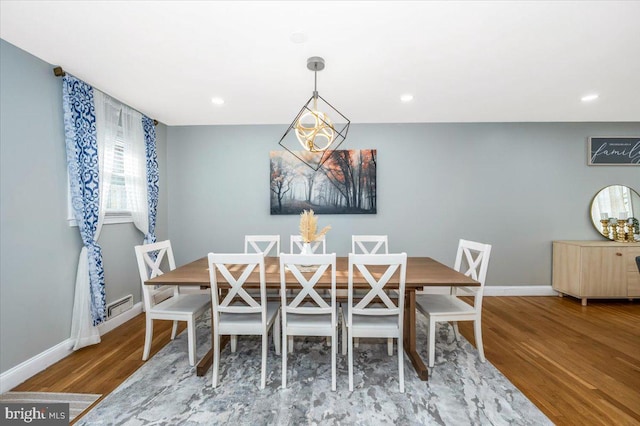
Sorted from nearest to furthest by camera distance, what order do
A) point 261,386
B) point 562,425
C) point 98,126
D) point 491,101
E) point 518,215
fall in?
1. point 562,425
2. point 261,386
3. point 98,126
4. point 491,101
5. point 518,215

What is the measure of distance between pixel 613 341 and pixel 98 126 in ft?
17.9

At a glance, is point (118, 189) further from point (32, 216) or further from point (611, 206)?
point (611, 206)

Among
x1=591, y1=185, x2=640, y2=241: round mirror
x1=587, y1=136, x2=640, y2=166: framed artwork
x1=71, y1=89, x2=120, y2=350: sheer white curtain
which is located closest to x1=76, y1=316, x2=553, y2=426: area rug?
x1=71, y1=89, x2=120, y2=350: sheer white curtain

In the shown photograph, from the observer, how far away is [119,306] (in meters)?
3.12

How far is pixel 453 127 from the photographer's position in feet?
13.5

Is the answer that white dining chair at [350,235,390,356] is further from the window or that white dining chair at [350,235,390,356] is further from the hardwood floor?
the window

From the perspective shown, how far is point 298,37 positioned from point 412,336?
2451 mm

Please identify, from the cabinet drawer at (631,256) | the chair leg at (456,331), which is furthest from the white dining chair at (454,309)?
the cabinet drawer at (631,256)

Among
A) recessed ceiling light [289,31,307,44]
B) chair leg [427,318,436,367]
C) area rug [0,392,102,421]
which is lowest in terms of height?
area rug [0,392,102,421]

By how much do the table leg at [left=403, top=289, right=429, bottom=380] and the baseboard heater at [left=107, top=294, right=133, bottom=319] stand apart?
2.99 metres

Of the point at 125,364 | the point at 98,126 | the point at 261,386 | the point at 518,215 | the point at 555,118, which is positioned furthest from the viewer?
the point at 518,215

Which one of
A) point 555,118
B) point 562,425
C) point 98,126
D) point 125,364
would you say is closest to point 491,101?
point 555,118

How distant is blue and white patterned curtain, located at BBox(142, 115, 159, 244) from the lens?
11.9 ft

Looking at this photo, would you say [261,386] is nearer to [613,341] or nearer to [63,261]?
[63,261]
